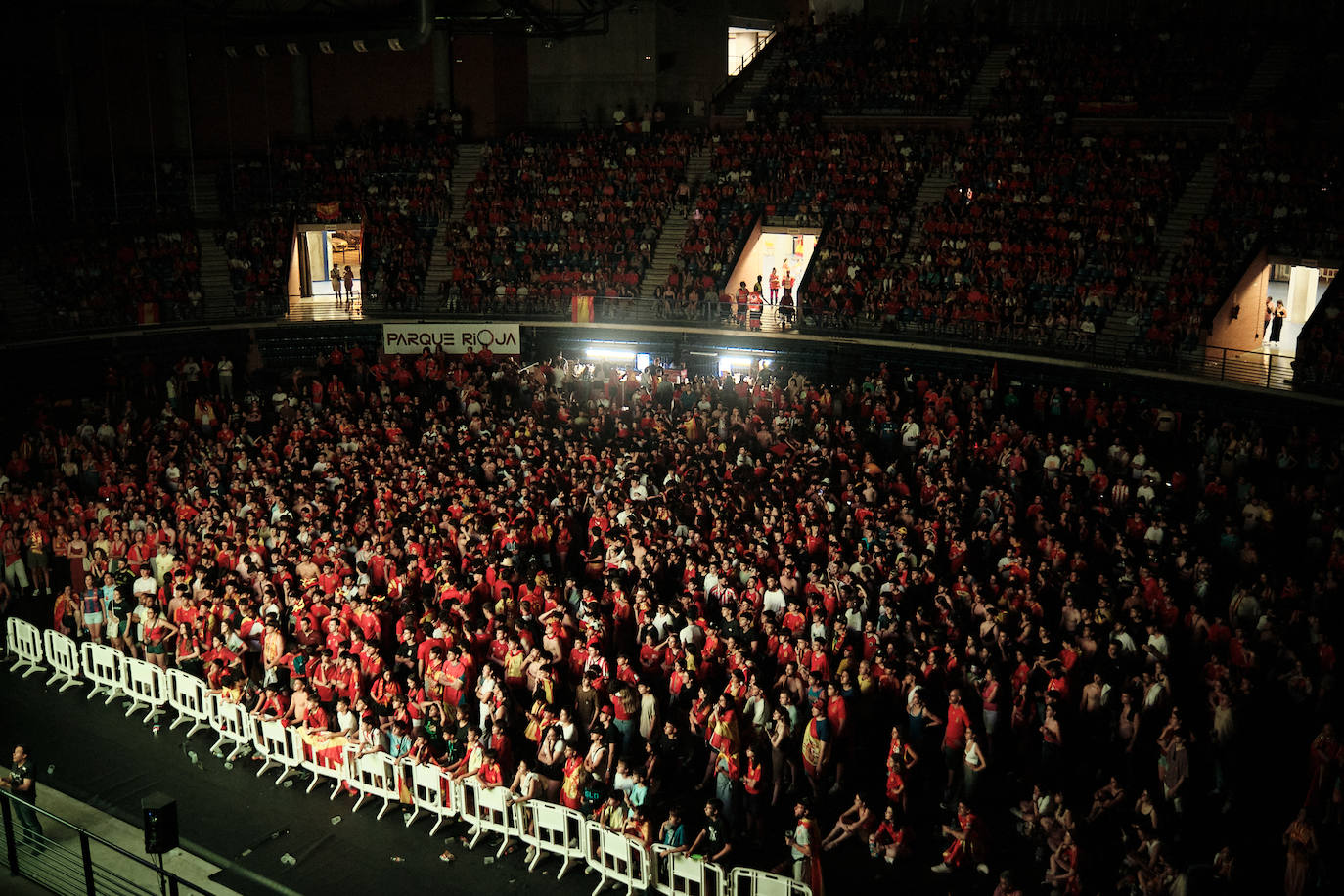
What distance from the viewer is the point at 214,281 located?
1313 inches

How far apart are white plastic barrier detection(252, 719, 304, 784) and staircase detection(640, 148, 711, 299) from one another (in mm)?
19305

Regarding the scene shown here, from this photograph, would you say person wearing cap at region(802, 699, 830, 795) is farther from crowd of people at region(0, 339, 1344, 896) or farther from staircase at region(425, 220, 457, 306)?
staircase at region(425, 220, 457, 306)

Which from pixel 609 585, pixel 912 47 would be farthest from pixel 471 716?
pixel 912 47

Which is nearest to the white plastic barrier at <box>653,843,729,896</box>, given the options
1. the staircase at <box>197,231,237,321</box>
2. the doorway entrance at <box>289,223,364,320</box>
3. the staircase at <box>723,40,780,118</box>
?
the doorway entrance at <box>289,223,364,320</box>

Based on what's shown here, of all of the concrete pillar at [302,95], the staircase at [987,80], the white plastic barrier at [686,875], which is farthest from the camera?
the concrete pillar at [302,95]

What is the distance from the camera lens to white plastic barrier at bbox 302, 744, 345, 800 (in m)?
13.1

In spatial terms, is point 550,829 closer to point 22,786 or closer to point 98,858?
point 98,858

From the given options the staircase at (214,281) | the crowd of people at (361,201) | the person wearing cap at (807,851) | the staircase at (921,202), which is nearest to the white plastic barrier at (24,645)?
the person wearing cap at (807,851)

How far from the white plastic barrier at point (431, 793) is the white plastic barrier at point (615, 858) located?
70.8 inches

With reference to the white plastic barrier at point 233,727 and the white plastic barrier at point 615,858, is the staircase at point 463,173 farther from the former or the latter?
the white plastic barrier at point 615,858

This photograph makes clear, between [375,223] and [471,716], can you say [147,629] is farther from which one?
[375,223]

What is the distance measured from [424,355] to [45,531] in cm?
1136

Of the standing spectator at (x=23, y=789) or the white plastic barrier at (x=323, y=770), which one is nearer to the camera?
the standing spectator at (x=23, y=789)

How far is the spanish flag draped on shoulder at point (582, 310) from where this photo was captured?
31000mm
